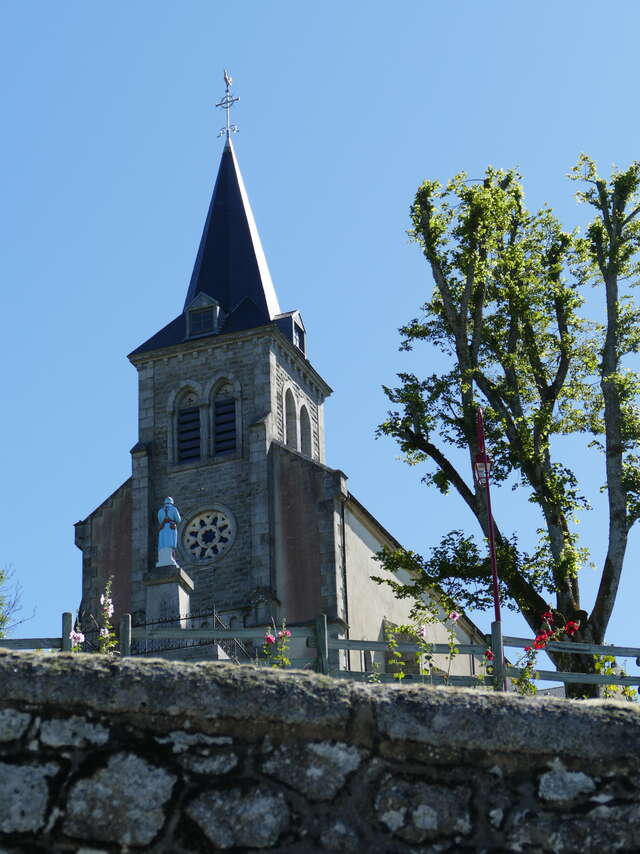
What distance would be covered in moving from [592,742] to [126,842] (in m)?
1.58

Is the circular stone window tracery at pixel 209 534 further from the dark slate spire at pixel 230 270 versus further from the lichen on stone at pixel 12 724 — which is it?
the lichen on stone at pixel 12 724

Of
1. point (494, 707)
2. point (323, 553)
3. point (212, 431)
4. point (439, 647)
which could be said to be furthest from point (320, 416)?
point (494, 707)

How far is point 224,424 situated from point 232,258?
713 centimetres

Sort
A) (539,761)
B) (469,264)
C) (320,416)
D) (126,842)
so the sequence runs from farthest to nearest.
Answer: (320,416) → (469,264) → (539,761) → (126,842)

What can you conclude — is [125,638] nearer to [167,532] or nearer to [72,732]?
[72,732]

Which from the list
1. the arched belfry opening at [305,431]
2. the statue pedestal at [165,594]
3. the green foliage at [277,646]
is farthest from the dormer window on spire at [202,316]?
the green foliage at [277,646]

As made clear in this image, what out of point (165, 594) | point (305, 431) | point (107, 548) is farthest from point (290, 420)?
point (165, 594)

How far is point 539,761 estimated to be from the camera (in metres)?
4.66

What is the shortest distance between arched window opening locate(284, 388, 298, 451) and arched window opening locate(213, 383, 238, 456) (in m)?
1.97

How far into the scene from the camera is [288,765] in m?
4.56

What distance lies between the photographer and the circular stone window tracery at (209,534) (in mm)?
36406

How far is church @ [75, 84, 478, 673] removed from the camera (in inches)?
1387

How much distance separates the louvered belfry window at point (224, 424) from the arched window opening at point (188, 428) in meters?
0.53

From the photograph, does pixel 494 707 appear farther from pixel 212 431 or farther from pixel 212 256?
pixel 212 256
